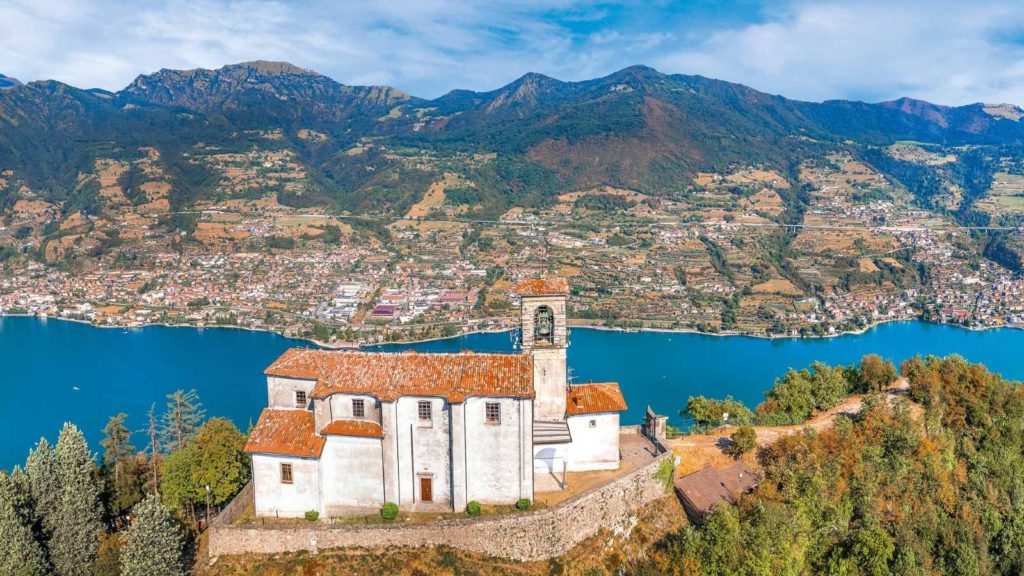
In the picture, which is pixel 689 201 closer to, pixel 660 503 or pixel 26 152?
pixel 660 503

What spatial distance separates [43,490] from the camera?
1833 cm

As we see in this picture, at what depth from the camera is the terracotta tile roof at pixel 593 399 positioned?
1928 cm

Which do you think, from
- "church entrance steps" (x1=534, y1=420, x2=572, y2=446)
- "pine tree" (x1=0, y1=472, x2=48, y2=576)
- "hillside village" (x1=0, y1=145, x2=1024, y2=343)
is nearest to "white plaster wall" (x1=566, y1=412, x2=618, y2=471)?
"church entrance steps" (x1=534, y1=420, x2=572, y2=446)

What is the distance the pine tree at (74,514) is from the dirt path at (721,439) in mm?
17293

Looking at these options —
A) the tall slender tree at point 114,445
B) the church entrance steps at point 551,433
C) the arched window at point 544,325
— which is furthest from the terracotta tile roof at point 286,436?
the tall slender tree at point 114,445

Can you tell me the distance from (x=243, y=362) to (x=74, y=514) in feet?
163

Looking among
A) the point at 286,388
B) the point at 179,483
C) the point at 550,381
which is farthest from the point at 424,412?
the point at 179,483

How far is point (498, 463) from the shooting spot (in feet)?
57.0

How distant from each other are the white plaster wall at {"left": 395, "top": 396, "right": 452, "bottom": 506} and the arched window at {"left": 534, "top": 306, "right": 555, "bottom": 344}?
13.3 ft

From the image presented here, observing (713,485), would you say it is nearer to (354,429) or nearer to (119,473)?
(354,429)

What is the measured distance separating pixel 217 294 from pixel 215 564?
251ft

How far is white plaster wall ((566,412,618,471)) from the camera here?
19266 mm

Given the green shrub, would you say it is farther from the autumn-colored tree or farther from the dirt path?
the autumn-colored tree

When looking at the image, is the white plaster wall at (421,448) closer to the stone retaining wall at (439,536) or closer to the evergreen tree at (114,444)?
the stone retaining wall at (439,536)
